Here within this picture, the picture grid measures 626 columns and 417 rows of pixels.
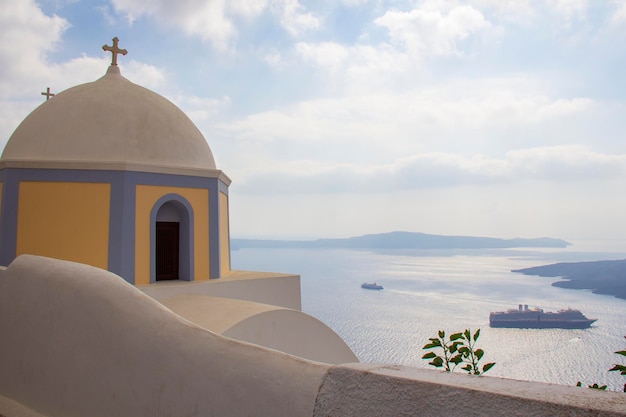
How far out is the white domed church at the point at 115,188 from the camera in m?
7.65

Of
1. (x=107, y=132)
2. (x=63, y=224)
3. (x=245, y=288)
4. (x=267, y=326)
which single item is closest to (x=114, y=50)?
(x=107, y=132)

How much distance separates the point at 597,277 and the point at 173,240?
62513 mm

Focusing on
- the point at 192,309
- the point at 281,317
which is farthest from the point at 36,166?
the point at 281,317

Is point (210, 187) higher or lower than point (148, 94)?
lower

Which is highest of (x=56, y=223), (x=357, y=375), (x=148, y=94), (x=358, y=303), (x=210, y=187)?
(x=148, y=94)

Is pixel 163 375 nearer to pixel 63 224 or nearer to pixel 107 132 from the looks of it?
pixel 63 224

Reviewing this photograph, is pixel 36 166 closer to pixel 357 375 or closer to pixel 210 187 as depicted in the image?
pixel 210 187

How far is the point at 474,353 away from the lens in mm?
2697

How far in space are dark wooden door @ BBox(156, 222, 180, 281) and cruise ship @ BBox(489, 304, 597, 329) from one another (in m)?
36.7

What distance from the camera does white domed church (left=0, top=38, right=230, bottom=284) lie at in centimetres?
765

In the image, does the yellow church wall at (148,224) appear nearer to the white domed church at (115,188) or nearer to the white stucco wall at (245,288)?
the white domed church at (115,188)

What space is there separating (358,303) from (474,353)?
170ft

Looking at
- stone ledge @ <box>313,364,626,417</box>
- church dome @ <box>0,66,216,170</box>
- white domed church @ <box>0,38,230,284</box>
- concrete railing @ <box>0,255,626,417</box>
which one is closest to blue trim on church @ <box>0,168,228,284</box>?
white domed church @ <box>0,38,230,284</box>

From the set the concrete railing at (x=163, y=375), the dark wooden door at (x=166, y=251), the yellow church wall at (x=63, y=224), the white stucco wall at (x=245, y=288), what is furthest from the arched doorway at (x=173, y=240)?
the concrete railing at (x=163, y=375)
